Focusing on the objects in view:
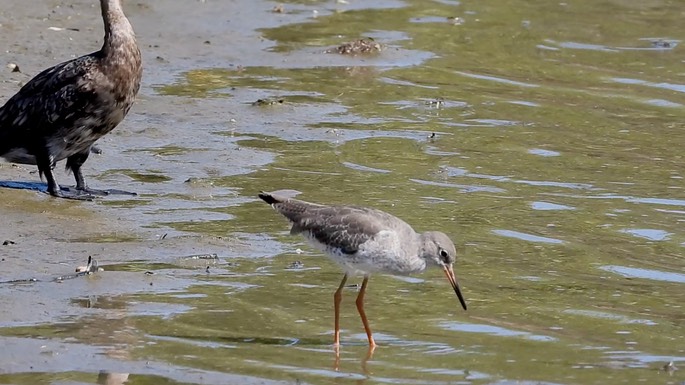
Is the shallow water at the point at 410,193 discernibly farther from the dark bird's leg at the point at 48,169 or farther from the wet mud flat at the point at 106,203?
the dark bird's leg at the point at 48,169

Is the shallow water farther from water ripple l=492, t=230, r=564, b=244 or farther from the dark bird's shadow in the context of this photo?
the dark bird's shadow

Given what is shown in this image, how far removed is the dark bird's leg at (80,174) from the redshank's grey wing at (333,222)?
2.49m

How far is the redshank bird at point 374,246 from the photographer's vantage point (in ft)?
27.2

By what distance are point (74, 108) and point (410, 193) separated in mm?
2572

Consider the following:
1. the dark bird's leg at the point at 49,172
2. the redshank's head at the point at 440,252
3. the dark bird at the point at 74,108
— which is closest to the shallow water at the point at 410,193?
the redshank's head at the point at 440,252

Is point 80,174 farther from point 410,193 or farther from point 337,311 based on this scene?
point 337,311

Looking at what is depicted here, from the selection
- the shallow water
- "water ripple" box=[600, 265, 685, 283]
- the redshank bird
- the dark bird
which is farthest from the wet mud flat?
"water ripple" box=[600, 265, 685, 283]

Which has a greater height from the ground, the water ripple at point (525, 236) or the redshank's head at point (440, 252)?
the redshank's head at point (440, 252)

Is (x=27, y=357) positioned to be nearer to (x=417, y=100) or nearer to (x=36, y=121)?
(x=36, y=121)

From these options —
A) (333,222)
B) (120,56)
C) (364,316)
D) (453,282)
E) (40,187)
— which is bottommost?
(40,187)

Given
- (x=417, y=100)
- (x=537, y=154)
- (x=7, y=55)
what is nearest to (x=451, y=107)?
(x=417, y=100)

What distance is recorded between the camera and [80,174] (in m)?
11.1

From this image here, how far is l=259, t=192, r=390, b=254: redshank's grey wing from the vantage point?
8.33 m

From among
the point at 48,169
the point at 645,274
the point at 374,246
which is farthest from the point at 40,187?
the point at 645,274
